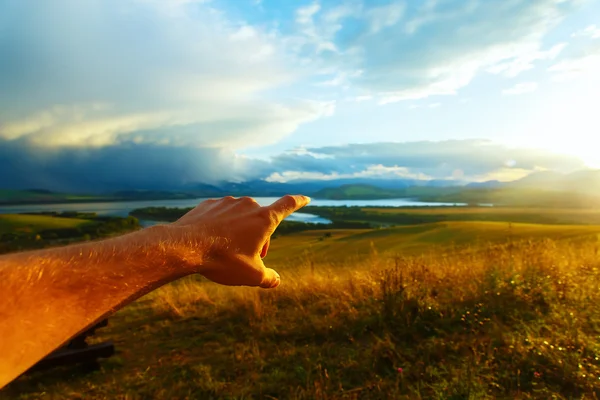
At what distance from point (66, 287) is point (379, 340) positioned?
316 cm

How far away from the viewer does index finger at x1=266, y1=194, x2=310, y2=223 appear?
1526 mm

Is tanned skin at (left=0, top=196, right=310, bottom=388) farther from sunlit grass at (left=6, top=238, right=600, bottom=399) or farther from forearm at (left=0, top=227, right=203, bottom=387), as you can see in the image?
sunlit grass at (left=6, top=238, right=600, bottom=399)

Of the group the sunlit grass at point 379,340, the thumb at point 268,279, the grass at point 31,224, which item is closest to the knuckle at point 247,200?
the thumb at point 268,279

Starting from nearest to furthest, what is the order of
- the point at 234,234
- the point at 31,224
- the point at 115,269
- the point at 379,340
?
the point at 115,269, the point at 234,234, the point at 379,340, the point at 31,224

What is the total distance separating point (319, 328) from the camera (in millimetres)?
4180

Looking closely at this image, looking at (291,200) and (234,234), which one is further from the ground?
(291,200)

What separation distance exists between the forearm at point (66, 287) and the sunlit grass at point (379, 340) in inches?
85.5

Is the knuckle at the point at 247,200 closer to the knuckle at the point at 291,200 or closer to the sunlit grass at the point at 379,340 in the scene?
the knuckle at the point at 291,200

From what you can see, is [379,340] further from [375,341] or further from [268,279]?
[268,279]

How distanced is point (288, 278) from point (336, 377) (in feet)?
11.1

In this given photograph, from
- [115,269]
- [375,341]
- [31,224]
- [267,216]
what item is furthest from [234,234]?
[31,224]

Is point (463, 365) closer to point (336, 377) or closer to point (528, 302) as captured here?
point (336, 377)

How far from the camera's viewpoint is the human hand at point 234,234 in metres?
1.38

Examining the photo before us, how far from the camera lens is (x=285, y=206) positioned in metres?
1.54
